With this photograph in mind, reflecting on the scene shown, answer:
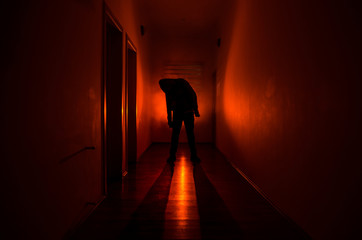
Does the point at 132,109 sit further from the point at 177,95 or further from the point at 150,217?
the point at 150,217

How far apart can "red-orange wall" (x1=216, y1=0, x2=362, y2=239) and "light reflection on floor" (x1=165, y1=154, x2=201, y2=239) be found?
2.39 ft

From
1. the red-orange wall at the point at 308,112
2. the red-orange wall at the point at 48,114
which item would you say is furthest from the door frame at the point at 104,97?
the red-orange wall at the point at 308,112

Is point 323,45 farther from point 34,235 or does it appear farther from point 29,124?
point 34,235

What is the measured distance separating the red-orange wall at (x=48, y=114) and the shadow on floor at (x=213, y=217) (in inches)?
38.0

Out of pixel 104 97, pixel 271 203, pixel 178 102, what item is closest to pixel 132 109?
pixel 178 102

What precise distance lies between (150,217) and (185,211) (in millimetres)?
307

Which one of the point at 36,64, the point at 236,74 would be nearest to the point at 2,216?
the point at 36,64

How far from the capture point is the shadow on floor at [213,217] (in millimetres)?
1434

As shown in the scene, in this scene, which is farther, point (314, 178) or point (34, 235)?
point (314, 178)

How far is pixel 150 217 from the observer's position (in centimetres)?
165

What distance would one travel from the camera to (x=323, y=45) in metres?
1.20

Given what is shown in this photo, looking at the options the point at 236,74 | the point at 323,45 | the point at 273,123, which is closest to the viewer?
the point at 323,45

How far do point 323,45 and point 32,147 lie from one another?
1.71 meters

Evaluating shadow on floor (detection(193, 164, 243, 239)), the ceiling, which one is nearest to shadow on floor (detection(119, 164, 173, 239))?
shadow on floor (detection(193, 164, 243, 239))
